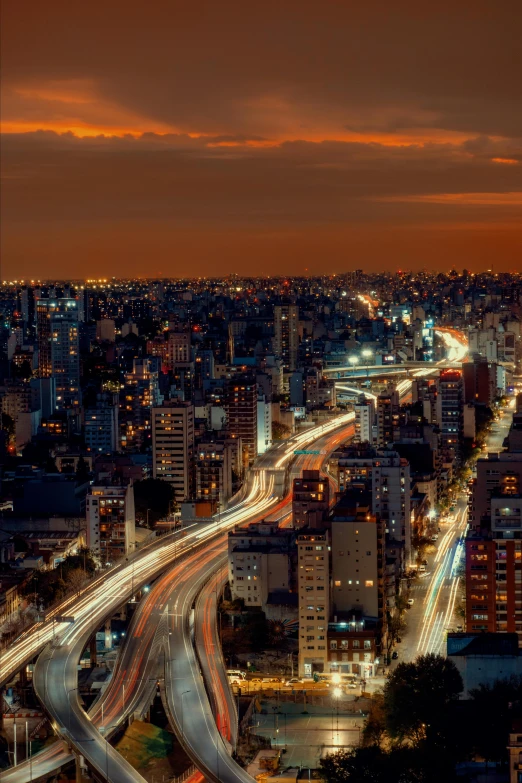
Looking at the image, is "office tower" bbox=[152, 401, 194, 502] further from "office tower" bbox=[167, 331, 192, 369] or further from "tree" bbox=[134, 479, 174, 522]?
"office tower" bbox=[167, 331, 192, 369]

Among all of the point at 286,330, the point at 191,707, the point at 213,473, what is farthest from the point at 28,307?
the point at 191,707

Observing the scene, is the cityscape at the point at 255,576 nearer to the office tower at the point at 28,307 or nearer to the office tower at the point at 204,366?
the office tower at the point at 204,366

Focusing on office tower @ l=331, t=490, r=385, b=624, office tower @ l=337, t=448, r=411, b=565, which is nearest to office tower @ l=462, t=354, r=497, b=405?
office tower @ l=337, t=448, r=411, b=565

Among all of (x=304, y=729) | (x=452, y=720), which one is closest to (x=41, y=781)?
(x=304, y=729)

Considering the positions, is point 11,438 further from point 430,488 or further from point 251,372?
point 430,488

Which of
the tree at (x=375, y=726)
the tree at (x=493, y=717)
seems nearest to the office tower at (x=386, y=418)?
the tree at (x=375, y=726)
